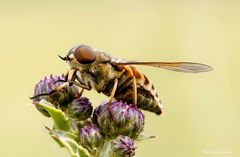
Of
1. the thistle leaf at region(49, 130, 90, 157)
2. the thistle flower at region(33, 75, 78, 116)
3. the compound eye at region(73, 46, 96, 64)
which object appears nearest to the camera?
the thistle leaf at region(49, 130, 90, 157)

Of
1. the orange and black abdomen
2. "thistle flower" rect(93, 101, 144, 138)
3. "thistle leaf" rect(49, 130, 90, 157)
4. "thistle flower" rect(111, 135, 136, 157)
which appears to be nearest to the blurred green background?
the orange and black abdomen

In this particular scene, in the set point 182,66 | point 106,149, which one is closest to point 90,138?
point 106,149

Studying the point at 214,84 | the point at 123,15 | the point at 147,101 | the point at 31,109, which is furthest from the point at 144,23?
the point at 147,101

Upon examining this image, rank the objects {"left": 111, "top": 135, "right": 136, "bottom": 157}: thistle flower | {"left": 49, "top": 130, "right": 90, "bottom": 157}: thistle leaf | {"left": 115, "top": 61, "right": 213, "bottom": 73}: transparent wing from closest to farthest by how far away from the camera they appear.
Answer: {"left": 49, "top": 130, "right": 90, "bottom": 157}: thistle leaf, {"left": 111, "top": 135, "right": 136, "bottom": 157}: thistle flower, {"left": 115, "top": 61, "right": 213, "bottom": 73}: transparent wing

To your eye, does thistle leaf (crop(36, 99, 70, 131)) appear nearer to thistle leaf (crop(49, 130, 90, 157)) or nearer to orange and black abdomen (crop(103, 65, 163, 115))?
thistle leaf (crop(49, 130, 90, 157))

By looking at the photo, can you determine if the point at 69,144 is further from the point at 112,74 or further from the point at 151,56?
the point at 151,56

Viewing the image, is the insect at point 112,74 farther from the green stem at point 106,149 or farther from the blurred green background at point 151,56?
the blurred green background at point 151,56
